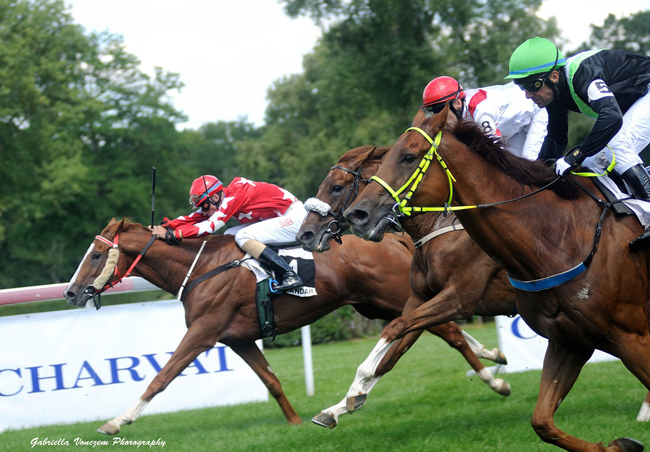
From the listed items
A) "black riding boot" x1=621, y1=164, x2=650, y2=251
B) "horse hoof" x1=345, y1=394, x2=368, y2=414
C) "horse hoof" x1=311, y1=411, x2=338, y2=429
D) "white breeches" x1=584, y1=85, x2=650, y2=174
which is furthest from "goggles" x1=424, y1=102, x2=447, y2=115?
"horse hoof" x1=311, y1=411, x2=338, y2=429

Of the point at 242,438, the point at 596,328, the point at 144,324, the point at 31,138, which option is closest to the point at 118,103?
the point at 31,138

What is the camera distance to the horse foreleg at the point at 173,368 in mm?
5066

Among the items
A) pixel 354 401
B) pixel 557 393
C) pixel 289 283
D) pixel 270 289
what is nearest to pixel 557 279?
pixel 557 393

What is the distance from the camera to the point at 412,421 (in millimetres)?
5574

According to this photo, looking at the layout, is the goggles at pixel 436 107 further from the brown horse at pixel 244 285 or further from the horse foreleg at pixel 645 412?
the horse foreleg at pixel 645 412

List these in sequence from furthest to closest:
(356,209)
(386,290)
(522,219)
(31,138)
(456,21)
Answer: (31,138)
(456,21)
(386,290)
(522,219)
(356,209)

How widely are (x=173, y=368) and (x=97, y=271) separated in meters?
1.25

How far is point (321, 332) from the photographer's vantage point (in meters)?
13.1

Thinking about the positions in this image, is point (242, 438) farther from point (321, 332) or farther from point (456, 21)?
point (456, 21)

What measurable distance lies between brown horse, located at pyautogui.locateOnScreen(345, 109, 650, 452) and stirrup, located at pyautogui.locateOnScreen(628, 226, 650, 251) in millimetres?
40

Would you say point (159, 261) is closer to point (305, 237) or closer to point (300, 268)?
point (300, 268)

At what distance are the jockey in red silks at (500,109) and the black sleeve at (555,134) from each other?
216 mm

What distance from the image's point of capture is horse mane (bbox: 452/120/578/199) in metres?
3.47

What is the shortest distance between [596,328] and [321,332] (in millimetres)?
9958
